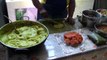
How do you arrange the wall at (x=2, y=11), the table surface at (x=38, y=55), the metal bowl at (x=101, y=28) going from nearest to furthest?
the table surface at (x=38, y=55), the metal bowl at (x=101, y=28), the wall at (x=2, y=11)

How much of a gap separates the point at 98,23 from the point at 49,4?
1.59 ft

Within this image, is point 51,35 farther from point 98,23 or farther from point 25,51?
point 98,23

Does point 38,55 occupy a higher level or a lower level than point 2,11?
lower

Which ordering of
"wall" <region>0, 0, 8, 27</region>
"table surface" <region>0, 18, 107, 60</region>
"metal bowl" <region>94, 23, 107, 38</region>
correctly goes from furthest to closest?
"wall" <region>0, 0, 8, 27</region> < "metal bowl" <region>94, 23, 107, 38</region> < "table surface" <region>0, 18, 107, 60</region>

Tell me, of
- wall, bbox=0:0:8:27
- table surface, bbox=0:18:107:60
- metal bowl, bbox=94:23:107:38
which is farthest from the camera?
wall, bbox=0:0:8:27

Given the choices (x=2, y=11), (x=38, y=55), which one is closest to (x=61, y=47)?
(x=38, y=55)

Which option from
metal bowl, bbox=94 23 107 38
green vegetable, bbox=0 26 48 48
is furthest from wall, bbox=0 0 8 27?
metal bowl, bbox=94 23 107 38

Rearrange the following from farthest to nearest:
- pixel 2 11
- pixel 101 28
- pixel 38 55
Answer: pixel 2 11
pixel 101 28
pixel 38 55

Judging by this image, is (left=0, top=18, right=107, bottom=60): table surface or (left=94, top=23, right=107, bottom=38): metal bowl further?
(left=94, top=23, right=107, bottom=38): metal bowl

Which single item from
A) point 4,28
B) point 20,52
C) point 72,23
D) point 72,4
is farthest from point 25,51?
point 72,4

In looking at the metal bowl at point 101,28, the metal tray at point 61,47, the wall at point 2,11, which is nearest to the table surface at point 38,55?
the metal tray at point 61,47

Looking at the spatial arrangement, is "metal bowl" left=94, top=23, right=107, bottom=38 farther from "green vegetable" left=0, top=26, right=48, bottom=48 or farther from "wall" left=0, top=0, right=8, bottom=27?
"wall" left=0, top=0, right=8, bottom=27

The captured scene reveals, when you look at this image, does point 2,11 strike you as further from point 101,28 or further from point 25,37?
point 101,28

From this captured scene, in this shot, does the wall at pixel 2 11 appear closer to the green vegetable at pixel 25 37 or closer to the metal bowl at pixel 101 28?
the green vegetable at pixel 25 37
